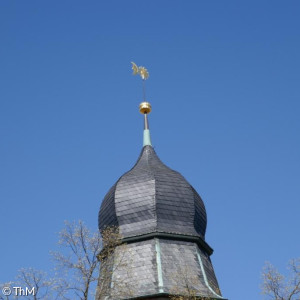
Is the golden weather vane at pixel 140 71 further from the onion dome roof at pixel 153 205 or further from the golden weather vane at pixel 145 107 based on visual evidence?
the onion dome roof at pixel 153 205

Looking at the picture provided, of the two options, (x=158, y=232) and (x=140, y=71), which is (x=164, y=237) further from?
(x=140, y=71)

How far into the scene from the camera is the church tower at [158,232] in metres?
23.8

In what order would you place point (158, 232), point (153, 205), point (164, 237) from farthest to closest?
1. point (153, 205)
2. point (164, 237)
3. point (158, 232)

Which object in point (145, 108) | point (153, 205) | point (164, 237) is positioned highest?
point (145, 108)

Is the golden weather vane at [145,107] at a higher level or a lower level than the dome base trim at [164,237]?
higher

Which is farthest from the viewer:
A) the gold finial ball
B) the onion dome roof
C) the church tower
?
the gold finial ball

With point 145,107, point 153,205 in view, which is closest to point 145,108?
point 145,107

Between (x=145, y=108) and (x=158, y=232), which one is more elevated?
(x=145, y=108)

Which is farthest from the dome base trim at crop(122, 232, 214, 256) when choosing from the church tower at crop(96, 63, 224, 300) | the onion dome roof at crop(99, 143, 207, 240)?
the onion dome roof at crop(99, 143, 207, 240)

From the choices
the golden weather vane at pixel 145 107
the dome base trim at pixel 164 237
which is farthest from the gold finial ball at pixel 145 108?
the dome base trim at pixel 164 237

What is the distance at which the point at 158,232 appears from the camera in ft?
83.9

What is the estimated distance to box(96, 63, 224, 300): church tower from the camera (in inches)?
938

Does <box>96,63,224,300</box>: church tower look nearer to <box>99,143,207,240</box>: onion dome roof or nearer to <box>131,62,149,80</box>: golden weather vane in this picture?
<box>99,143,207,240</box>: onion dome roof

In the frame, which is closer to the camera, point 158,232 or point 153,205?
point 158,232
